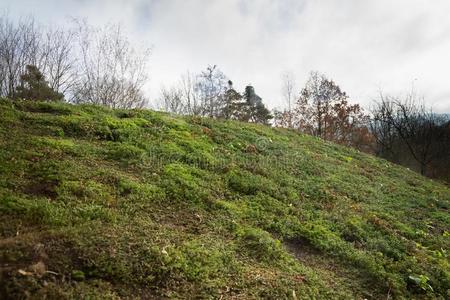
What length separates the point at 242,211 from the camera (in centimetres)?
643

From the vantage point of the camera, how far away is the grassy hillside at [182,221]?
12.6 feet

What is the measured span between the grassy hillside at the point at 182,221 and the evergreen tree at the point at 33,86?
995 cm

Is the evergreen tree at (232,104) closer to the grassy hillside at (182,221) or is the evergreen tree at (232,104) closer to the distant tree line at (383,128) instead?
the distant tree line at (383,128)

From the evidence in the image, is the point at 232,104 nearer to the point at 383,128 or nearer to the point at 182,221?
the point at 383,128

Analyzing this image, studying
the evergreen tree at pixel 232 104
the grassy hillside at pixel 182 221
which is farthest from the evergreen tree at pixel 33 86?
the evergreen tree at pixel 232 104

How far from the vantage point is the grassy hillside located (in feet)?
12.6

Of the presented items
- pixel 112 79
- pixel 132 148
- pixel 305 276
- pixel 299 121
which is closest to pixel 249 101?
pixel 299 121

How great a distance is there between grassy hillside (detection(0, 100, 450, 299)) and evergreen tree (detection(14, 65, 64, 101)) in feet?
32.6

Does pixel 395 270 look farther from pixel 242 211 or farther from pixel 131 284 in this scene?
pixel 131 284

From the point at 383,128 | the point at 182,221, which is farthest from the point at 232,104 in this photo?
the point at 182,221

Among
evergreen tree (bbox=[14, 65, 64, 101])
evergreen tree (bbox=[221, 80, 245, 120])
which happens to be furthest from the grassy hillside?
evergreen tree (bbox=[221, 80, 245, 120])

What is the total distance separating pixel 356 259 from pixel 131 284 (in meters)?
3.95

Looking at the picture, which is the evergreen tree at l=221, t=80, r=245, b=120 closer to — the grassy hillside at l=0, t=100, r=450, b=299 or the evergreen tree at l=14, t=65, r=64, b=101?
the evergreen tree at l=14, t=65, r=64, b=101

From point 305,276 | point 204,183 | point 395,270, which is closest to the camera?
point 305,276
